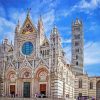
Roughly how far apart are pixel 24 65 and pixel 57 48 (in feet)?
20.2

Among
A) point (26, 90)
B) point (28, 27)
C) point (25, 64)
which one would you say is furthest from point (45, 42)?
point (26, 90)

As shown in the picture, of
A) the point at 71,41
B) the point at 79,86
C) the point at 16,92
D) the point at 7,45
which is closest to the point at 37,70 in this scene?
the point at 16,92

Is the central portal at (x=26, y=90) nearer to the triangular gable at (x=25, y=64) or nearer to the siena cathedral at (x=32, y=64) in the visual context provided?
the siena cathedral at (x=32, y=64)

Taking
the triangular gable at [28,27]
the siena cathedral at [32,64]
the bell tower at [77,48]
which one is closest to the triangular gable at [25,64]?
the siena cathedral at [32,64]

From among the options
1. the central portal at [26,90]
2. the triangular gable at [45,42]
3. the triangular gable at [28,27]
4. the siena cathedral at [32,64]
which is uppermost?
the triangular gable at [28,27]

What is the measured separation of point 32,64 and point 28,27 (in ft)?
21.4

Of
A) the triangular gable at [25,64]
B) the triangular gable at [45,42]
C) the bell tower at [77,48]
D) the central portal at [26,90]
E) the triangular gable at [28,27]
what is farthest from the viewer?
the bell tower at [77,48]

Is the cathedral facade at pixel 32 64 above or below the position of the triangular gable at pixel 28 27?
below

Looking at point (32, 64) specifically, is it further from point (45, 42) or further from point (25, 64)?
point (45, 42)

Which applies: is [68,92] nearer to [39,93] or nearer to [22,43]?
[39,93]

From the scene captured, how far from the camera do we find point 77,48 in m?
59.7

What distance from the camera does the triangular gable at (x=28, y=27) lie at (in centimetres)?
4169

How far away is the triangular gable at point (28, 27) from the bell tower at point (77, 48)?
19705mm

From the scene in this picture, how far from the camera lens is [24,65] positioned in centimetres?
4047
